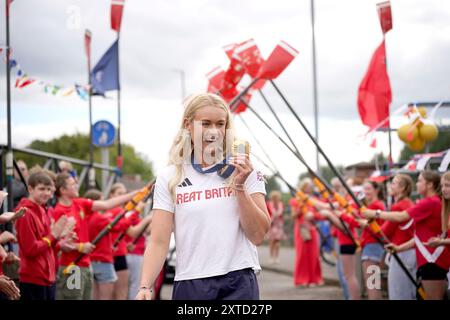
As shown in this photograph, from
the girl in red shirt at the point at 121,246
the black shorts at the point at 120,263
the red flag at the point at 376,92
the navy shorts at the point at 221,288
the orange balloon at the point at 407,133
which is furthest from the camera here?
the black shorts at the point at 120,263

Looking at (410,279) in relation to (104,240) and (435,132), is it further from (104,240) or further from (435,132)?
(104,240)

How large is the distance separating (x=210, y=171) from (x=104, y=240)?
5.00 meters

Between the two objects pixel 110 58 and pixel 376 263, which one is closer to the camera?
pixel 376 263

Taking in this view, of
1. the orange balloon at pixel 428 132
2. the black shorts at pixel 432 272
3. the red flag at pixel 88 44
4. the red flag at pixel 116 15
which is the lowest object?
the black shorts at pixel 432 272

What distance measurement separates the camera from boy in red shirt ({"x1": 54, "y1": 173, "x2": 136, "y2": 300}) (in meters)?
7.38

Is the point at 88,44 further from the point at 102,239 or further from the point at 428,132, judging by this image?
the point at 428,132

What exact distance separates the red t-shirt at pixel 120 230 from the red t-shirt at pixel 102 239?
30cm

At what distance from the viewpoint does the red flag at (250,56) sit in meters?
8.06

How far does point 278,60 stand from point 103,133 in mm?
5515

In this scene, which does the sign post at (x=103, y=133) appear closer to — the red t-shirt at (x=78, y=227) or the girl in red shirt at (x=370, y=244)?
the red t-shirt at (x=78, y=227)

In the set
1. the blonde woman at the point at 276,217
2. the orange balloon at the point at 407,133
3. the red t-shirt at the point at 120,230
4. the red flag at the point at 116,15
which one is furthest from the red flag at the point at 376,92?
the blonde woman at the point at 276,217

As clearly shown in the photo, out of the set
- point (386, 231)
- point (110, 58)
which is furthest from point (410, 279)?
point (110, 58)

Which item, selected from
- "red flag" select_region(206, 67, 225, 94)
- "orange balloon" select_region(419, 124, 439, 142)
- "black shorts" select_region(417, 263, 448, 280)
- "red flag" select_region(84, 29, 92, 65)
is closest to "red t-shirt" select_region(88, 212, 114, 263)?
"red flag" select_region(206, 67, 225, 94)

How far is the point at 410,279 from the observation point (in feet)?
24.2
